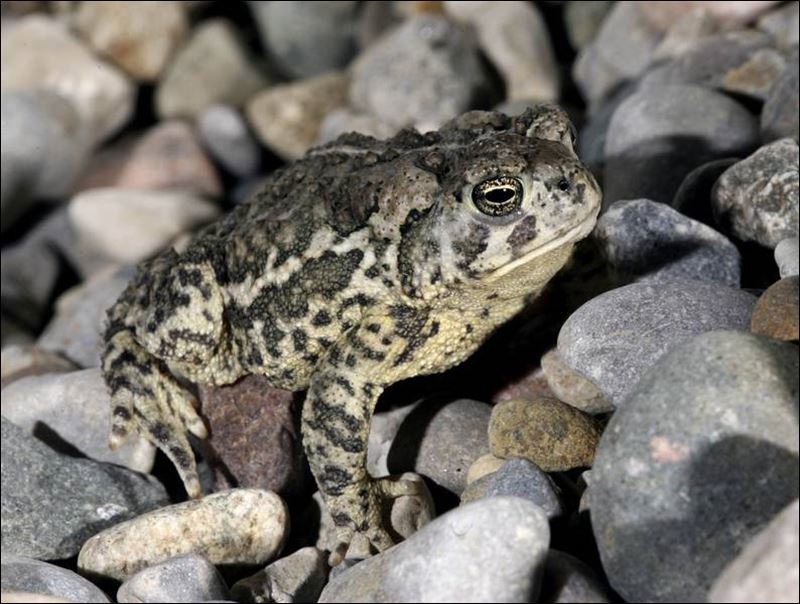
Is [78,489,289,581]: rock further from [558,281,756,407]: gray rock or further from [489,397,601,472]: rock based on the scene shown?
[558,281,756,407]: gray rock

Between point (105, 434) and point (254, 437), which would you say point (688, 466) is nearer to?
point (254, 437)

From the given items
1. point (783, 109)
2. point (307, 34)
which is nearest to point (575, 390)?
point (783, 109)

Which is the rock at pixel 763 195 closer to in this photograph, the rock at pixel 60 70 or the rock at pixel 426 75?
the rock at pixel 426 75

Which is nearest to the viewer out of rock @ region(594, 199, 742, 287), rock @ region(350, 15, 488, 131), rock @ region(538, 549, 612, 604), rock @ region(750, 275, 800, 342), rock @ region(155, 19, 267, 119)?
rock @ region(538, 549, 612, 604)

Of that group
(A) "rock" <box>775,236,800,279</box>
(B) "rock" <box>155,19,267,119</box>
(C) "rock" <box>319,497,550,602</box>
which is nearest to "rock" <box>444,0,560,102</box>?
(B) "rock" <box>155,19,267,119</box>

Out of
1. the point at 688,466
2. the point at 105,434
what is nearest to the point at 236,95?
the point at 105,434

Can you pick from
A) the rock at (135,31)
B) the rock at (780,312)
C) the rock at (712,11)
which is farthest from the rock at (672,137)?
the rock at (135,31)
